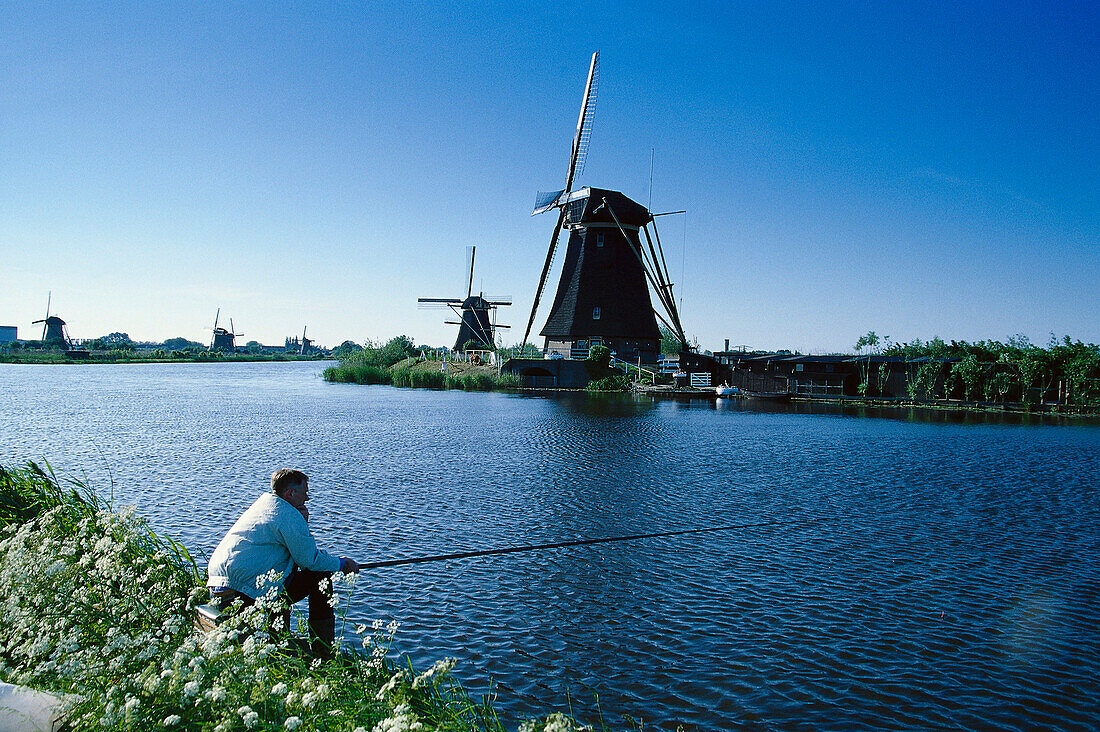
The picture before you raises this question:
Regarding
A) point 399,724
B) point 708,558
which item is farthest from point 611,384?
point 399,724

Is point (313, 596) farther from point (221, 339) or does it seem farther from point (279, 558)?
point (221, 339)

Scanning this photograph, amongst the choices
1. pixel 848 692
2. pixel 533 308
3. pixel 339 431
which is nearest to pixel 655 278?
pixel 533 308

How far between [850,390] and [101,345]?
107 meters

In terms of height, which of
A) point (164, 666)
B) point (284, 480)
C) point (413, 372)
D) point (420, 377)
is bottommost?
point (164, 666)

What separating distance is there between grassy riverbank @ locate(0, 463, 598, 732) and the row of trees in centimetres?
3718

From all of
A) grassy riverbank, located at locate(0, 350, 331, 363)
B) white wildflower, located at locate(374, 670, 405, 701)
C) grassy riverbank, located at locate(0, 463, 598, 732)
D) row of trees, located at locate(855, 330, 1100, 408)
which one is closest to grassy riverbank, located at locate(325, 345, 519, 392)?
row of trees, located at locate(855, 330, 1100, 408)

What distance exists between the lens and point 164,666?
311cm

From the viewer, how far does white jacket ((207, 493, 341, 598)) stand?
4.25m

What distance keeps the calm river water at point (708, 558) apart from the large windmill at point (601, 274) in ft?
63.6

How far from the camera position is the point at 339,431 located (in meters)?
21.8

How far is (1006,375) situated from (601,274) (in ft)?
68.2

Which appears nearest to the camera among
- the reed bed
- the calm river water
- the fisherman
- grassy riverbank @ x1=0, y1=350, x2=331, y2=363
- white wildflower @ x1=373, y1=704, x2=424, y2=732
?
white wildflower @ x1=373, y1=704, x2=424, y2=732

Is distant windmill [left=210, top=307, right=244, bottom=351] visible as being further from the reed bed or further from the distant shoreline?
the reed bed

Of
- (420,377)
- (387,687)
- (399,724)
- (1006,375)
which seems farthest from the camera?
(420,377)
